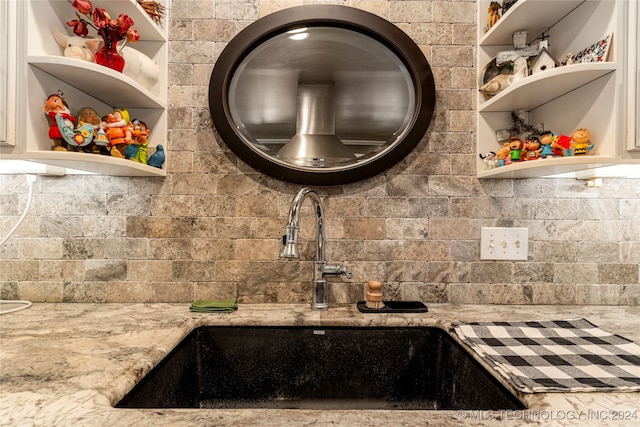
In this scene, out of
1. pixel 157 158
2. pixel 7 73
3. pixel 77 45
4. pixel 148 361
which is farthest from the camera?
pixel 157 158

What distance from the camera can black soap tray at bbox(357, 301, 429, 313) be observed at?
1.15m

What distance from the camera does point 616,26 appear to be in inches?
36.1

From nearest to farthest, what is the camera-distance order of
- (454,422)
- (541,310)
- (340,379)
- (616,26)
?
(454,422) < (616,26) < (340,379) < (541,310)

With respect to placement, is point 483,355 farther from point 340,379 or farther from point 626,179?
point 626,179

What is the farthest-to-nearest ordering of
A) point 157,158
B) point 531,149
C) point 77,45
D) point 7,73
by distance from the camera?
point 157,158 < point 531,149 < point 77,45 < point 7,73

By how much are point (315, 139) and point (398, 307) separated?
61cm

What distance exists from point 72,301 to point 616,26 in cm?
176

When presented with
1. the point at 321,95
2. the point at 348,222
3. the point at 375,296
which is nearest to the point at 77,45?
the point at 321,95

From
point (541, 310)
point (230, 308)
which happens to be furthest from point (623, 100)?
point (230, 308)

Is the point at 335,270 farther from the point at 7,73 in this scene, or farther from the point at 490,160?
the point at 7,73

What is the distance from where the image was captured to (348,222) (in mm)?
1269

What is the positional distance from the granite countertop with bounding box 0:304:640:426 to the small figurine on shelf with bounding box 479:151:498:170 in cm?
46

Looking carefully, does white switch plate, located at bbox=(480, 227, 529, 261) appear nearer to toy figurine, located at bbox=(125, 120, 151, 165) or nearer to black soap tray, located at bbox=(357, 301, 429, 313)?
black soap tray, located at bbox=(357, 301, 429, 313)

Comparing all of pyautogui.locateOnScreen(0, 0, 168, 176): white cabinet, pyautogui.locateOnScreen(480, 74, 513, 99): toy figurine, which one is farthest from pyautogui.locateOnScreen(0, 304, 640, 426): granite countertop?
pyautogui.locateOnScreen(480, 74, 513, 99): toy figurine
